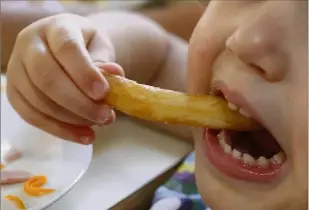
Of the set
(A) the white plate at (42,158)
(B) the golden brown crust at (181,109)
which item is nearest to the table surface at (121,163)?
(A) the white plate at (42,158)

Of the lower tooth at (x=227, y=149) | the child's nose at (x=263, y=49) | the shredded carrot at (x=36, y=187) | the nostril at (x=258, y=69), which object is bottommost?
the shredded carrot at (x=36, y=187)

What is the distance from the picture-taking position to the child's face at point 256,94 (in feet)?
1.30

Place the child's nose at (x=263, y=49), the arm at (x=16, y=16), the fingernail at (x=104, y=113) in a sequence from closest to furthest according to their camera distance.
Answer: the child's nose at (x=263, y=49) < the fingernail at (x=104, y=113) < the arm at (x=16, y=16)

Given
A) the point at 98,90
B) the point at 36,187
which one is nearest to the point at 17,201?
the point at 36,187

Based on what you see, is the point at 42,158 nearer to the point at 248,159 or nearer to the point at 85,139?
the point at 85,139

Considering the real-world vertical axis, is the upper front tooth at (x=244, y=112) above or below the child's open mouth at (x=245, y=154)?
above

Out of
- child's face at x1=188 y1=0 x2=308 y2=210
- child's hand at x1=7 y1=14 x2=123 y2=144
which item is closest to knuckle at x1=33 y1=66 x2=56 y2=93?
child's hand at x1=7 y1=14 x2=123 y2=144

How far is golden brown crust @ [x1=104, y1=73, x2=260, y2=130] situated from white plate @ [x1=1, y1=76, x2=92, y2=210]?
116mm

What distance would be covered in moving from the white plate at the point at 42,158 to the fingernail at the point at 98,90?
0.09m

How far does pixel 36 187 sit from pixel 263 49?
250mm

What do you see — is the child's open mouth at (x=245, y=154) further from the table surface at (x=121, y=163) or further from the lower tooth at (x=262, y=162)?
the table surface at (x=121, y=163)

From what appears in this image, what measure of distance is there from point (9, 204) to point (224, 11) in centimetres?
24

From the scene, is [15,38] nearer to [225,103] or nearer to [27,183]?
[27,183]

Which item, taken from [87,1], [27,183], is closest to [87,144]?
[27,183]
